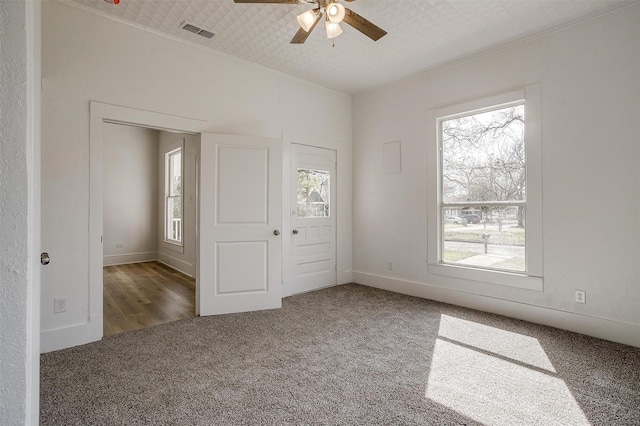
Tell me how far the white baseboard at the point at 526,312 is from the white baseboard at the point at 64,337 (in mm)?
3526

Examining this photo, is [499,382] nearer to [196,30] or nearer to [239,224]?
[239,224]

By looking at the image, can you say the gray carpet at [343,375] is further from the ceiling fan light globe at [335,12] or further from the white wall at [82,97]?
the ceiling fan light globe at [335,12]

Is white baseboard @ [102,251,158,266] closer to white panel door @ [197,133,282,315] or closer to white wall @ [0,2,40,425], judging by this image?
white panel door @ [197,133,282,315]

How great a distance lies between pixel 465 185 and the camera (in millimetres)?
4008

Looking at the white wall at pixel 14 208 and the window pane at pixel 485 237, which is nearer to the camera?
the white wall at pixel 14 208

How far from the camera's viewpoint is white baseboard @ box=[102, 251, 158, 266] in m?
6.51

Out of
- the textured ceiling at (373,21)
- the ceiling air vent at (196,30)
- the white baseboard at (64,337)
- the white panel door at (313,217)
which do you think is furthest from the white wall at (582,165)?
the white baseboard at (64,337)

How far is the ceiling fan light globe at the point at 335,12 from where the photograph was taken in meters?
2.35

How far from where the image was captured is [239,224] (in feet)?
12.3

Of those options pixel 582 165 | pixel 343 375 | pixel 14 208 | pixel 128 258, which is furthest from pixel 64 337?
pixel 582 165

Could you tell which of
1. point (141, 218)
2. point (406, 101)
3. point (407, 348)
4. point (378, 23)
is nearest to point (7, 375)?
point (407, 348)

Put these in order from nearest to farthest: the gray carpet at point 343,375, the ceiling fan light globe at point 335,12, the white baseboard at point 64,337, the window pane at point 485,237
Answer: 1. the gray carpet at point 343,375
2. the ceiling fan light globe at point 335,12
3. the white baseboard at point 64,337
4. the window pane at point 485,237

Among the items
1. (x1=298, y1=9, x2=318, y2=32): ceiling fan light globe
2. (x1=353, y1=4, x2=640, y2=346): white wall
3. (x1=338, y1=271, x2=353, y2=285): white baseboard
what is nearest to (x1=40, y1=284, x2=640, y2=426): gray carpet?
(x1=353, y1=4, x2=640, y2=346): white wall

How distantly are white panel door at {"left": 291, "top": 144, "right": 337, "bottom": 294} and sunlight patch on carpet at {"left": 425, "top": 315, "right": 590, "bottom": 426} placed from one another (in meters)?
2.12
